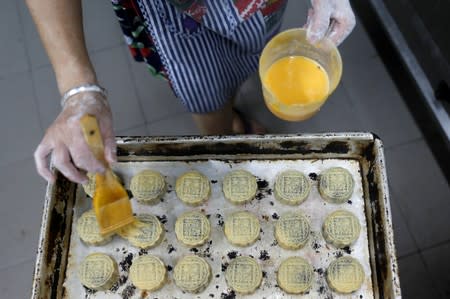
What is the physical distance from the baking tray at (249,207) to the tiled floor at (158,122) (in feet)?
1.99

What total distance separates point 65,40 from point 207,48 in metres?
0.32

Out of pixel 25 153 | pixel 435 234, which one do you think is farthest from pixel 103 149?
pixel 435 234

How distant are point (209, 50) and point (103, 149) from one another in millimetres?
365

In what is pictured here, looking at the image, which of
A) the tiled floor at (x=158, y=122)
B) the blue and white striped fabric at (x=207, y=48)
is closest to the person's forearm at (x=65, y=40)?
the blue and white striped fabric at (x=207, y=48)

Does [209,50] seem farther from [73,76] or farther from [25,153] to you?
[25,153]

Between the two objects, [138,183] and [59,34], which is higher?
[59,34]

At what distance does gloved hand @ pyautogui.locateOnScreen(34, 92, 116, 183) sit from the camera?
0.81 metres

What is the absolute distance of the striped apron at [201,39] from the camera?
0.95 meters

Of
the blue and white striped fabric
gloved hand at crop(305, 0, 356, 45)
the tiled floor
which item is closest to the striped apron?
the blue and white striped fabric

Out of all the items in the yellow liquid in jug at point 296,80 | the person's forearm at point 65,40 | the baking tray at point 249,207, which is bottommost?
the baking tray at point 249,207

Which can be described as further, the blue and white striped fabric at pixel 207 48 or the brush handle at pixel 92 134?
the blue and white striped fabric at pixel 207 48

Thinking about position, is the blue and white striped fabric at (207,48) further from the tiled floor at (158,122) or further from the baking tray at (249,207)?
the tiled floor at (158,122)

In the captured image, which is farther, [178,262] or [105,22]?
[105,22]

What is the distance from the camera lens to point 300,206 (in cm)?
106
